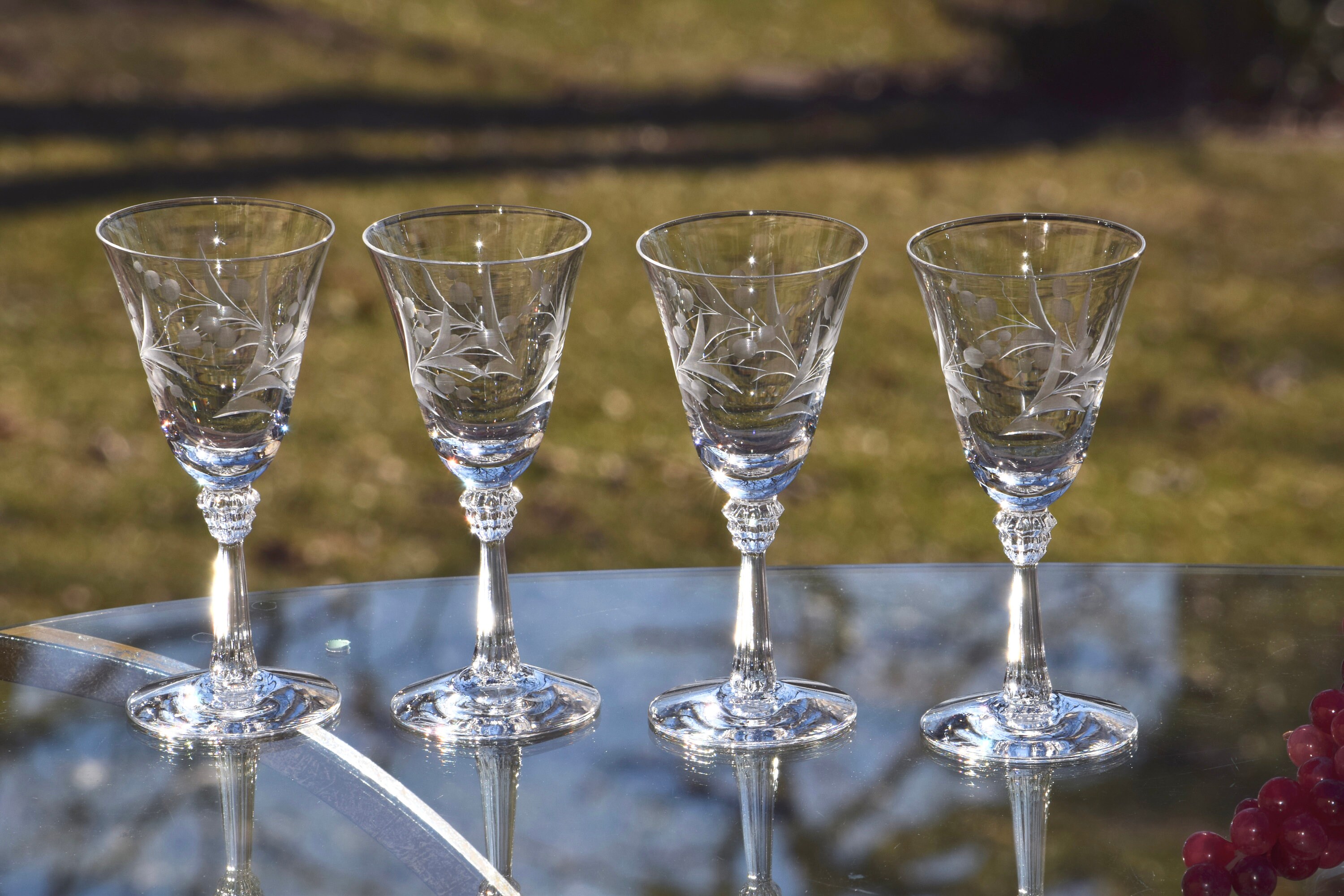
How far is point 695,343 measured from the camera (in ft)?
5.46

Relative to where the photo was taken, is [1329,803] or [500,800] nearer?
[1329,803]

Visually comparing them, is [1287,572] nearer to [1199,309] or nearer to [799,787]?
[799,787]

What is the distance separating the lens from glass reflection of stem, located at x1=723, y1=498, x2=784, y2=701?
5.71ft

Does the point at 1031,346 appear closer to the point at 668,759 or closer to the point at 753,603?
the point at 753,603

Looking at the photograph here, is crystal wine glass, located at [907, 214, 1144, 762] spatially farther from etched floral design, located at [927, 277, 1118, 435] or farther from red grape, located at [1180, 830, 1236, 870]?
red grape, located at [1180, 830, 1236, 870]

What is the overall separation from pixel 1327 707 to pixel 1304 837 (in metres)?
0.20

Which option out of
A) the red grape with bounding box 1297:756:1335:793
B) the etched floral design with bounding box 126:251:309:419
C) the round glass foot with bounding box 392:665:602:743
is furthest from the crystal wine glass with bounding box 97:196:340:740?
the red grape with bounding box 1297:756:1335:793

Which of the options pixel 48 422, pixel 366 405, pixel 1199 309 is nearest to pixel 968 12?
pixel 1199 309

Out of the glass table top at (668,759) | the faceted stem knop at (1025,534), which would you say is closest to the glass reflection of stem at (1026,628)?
the faceted stem knop at (1025,534)

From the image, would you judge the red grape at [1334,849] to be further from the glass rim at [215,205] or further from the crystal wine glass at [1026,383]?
the glass rim at [215,205]

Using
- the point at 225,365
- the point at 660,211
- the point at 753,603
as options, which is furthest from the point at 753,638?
the point at 660,211

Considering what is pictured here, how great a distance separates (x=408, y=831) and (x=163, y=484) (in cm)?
339

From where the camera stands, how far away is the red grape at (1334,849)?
148 cm

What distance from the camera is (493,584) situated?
181 cm
